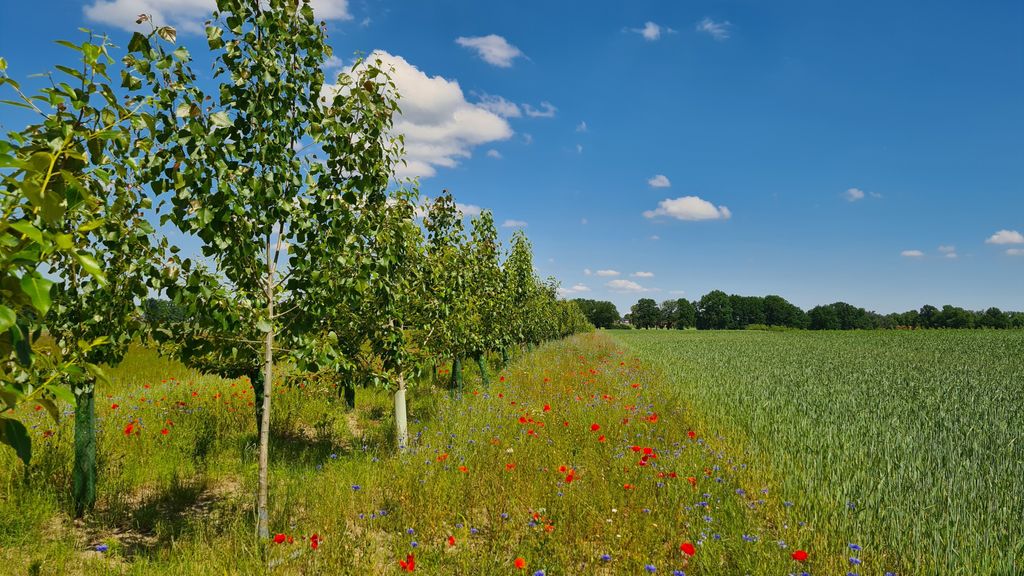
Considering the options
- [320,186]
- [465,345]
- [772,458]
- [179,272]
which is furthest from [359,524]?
[465,345]

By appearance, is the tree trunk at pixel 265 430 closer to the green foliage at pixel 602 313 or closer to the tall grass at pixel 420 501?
the tall grass at pixel 420 501

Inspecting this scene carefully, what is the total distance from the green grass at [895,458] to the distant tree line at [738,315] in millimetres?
128480

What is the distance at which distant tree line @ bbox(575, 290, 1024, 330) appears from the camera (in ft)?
425

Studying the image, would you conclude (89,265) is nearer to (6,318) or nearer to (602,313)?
(6,318)

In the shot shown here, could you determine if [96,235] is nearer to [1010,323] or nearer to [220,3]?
[220,3]

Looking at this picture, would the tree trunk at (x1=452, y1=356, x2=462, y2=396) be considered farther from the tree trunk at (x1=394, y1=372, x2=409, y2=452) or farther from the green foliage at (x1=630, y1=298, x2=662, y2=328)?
the green foliage at (x1=630, y1=298, x2=662, y2=328)

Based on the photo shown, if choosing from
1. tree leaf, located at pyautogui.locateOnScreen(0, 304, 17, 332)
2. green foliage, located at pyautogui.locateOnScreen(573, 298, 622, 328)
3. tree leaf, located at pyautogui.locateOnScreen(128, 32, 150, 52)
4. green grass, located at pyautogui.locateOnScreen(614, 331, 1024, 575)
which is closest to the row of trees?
tree leaf, located at pyautogui.locateOnScreen(128, 32, 150, 52)

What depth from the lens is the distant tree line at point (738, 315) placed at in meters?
130

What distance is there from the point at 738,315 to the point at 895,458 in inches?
6254

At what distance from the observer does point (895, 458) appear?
584cm

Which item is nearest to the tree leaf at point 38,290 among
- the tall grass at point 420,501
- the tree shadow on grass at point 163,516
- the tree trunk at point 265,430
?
the tall grass at point 420,501

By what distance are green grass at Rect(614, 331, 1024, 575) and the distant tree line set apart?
128480 millimetres

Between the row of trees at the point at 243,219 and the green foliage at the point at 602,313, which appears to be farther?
the green foliage at the point at 602,313

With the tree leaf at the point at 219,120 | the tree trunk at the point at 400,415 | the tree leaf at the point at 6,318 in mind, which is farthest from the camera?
the tree trunk at the point at 400,415
